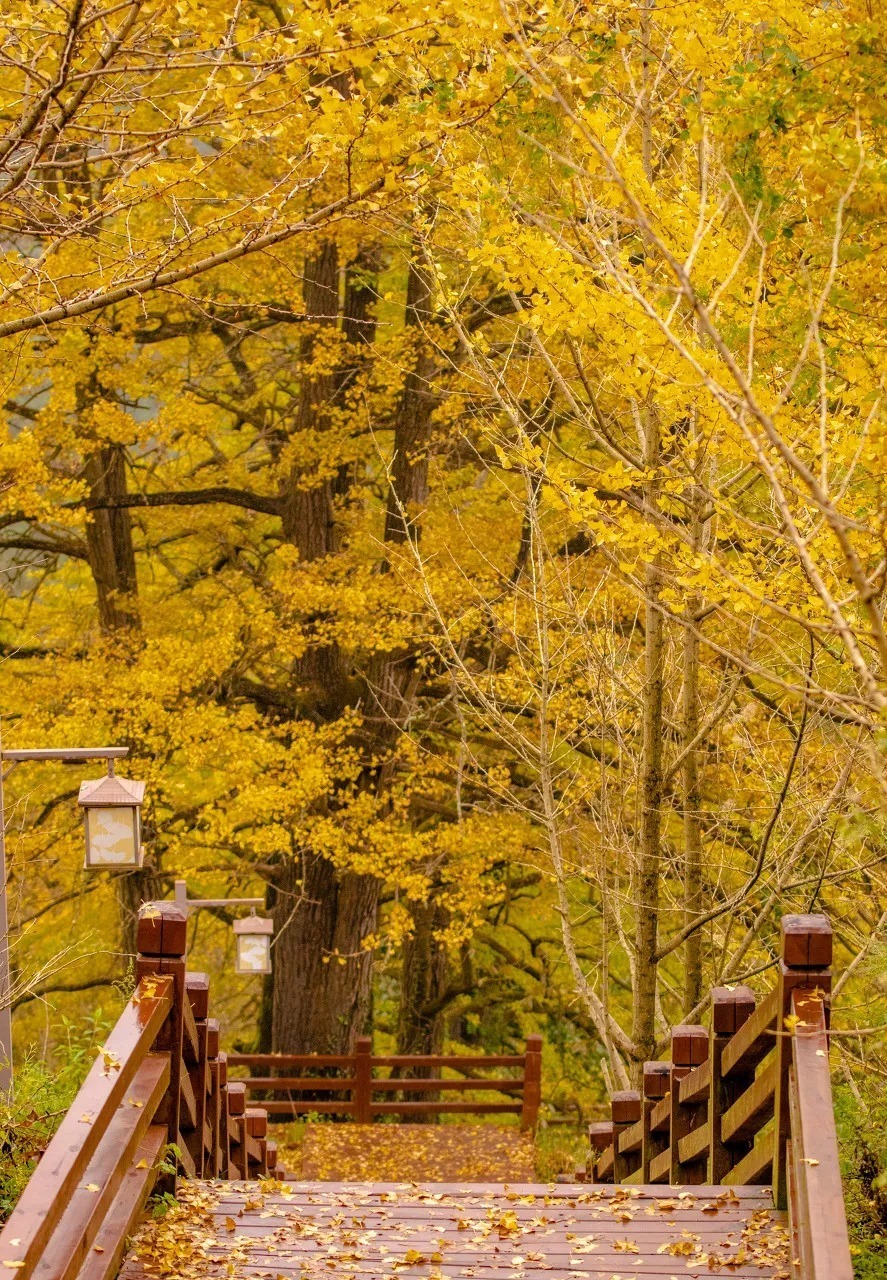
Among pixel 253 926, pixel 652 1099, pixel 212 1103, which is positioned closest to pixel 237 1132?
pixel 212 1103

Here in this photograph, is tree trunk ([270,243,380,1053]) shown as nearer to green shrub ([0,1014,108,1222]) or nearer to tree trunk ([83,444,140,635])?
tree trunk ([83,444,140,635])

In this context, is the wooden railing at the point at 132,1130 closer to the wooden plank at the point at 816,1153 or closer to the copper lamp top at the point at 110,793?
the copper lamp top at the point at 110,793

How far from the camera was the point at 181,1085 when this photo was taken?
536 centimetres

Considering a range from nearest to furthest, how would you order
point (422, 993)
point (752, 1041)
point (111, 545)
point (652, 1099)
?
1. point (752, 1041)
2. point (652, 1099)
3. point (111, 545)
4. point (422, 993)

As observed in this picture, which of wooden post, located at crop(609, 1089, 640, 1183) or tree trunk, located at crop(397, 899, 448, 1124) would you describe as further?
tree trunk, located at crop(397, 899, 448, 1124)

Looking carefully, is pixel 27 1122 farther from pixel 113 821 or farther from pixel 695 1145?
pixel 113 821

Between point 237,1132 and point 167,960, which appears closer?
point 167,960

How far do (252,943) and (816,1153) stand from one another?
8.47m

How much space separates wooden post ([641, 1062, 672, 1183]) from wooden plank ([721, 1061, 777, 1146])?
145 centimetres

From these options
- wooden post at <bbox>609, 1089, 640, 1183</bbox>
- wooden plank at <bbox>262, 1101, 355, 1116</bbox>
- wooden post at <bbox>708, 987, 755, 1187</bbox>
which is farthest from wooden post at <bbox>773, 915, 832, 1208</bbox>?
wooden plank at <bbox>262, 1101, 355, 1116</bbox>

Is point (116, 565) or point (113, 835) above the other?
point (116, 565)

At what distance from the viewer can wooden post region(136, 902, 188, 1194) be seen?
5.13m

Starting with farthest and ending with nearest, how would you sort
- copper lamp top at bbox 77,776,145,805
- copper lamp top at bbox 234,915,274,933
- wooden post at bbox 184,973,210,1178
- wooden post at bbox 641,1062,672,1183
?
copper lamp top at bbox 234,915,274,933 < copper lamp top at bbox 77,776,145,805 < wooden post at bbox 641,1062,672,1183 < wooden post at bbox 184,973,210,1178

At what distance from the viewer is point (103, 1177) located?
4047mm
